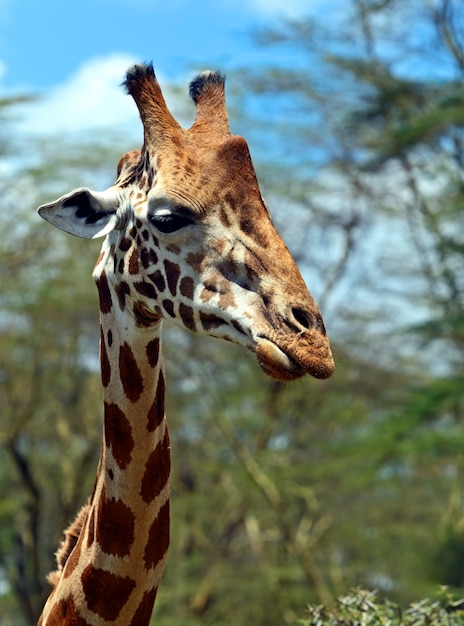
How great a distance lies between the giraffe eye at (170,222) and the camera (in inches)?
153

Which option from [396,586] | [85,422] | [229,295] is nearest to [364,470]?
[396,586]

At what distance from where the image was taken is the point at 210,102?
4371 mm

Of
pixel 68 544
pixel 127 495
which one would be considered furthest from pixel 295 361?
pixel 68 544

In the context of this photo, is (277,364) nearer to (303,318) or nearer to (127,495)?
(303,318)

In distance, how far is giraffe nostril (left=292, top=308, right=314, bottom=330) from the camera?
351cm

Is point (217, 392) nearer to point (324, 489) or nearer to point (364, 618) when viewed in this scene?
point (324, 489)

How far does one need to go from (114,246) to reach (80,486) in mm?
18192

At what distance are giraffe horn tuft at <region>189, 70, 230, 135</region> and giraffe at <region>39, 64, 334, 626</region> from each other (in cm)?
1

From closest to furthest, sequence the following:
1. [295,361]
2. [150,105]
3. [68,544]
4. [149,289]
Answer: [295,361], [149,289], [150,105], [68,544]

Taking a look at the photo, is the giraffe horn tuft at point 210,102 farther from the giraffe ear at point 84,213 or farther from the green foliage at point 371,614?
the green foliage at point 371,614

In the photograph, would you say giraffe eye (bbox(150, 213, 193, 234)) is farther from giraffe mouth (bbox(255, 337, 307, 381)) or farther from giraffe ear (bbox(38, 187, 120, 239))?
giraffe mouth (bbox(255, 337, 307, 381))

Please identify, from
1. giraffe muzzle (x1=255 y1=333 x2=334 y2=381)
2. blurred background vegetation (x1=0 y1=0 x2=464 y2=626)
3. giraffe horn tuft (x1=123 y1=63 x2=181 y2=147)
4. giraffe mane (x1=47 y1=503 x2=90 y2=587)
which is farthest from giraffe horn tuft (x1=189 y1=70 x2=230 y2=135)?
blurred background vegetation (x1=0 y1=0 x2=464 y2=626)

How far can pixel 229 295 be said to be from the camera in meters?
3.74

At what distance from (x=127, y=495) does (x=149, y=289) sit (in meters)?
0.73
